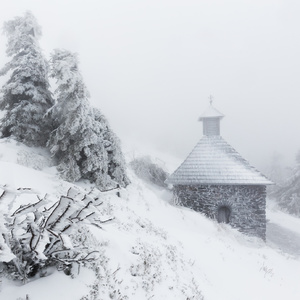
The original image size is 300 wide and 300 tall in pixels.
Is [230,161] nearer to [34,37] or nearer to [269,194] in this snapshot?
[34,37]

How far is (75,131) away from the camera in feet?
33.6

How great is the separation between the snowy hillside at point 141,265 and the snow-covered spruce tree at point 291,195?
24738mm

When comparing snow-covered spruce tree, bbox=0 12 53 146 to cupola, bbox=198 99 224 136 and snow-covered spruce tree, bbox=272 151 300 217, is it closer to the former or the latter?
cupola, bbox=198 99 224 136

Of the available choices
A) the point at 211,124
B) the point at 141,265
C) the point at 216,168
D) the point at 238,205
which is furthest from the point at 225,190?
the point at 141,265

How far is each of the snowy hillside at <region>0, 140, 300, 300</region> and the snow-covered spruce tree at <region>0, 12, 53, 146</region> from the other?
2.85 ft

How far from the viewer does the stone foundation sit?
1675cm

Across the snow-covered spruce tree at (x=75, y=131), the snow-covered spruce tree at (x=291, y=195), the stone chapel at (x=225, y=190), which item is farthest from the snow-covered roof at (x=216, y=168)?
the snow-covered spruce tree at (x=291, y=195)

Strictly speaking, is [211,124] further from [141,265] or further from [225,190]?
[141,265]

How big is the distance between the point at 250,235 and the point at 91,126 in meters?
11.8

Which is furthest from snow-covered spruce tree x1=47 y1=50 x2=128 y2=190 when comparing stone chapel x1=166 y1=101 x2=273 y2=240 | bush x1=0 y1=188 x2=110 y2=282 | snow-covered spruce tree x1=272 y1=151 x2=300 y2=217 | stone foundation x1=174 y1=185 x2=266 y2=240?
snow-covered spruce tree x1=272 y1=151 x2=300 y2=217

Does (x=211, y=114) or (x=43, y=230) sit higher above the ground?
(x=43, y=230)

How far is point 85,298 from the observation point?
3.10 metres

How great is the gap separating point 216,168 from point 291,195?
811 inches

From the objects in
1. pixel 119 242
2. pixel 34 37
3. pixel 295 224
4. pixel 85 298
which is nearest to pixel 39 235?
pixel 85 298
